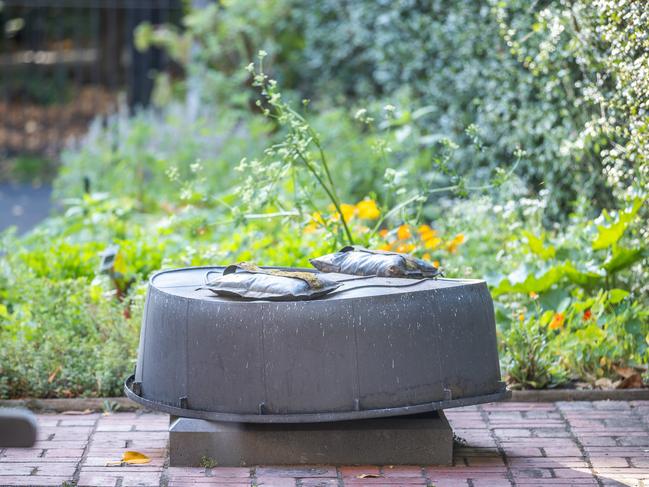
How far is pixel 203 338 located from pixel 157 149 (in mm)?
5935

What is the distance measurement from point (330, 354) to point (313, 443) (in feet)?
1.46

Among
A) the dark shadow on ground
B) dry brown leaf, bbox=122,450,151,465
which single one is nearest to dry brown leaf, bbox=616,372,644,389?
dry brown leaf, bbox=122,450,151,465

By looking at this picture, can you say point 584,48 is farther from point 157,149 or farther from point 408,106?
point 157,149

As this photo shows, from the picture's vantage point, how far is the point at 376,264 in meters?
4.01

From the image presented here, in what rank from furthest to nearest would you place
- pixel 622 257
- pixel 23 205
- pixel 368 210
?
pixel 23 205 < pixel 368 210 < pixel 622 257

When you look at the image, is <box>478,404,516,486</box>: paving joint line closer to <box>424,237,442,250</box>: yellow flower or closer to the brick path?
the brick path

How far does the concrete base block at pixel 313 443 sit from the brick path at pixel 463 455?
4 cm

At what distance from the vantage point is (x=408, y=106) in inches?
310

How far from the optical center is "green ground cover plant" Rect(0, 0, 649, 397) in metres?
4.92

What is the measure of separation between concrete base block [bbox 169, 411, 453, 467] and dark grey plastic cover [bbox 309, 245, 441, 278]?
59 centimetres

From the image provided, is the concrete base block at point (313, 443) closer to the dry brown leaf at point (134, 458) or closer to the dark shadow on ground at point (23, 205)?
the dry brown leaf at point (134, 458)

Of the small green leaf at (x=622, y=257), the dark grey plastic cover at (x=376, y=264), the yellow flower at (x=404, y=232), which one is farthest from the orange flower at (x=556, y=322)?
the dark grey plastic cover at (x=376, y=264)

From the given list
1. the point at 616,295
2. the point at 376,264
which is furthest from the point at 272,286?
the point at 616,295

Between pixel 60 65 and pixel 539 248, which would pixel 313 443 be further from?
pixel 60 65
